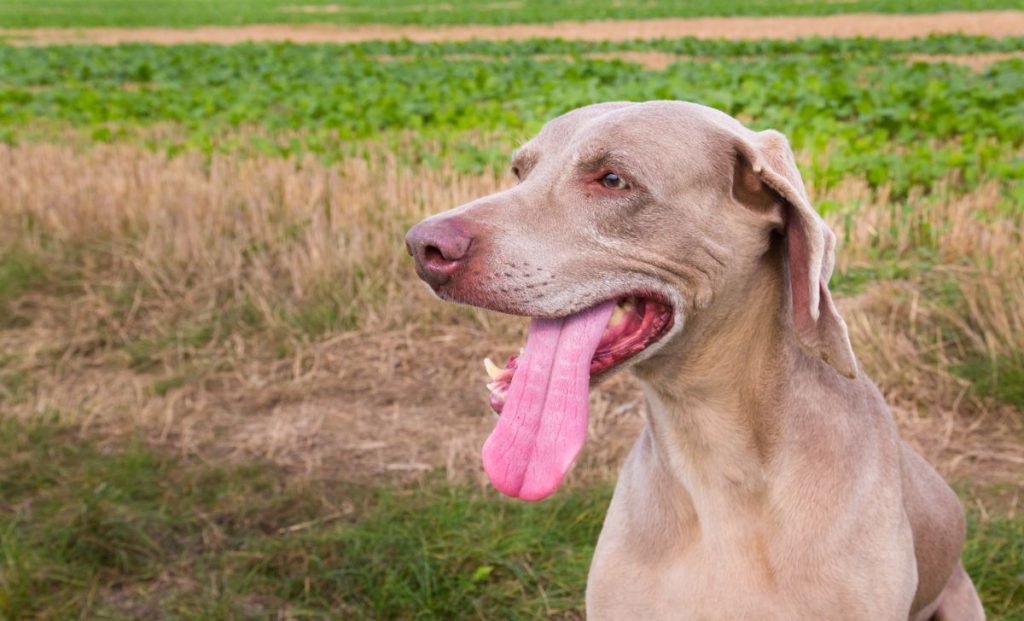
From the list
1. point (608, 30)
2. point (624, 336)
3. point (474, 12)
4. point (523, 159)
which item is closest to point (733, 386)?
point (624, 336)

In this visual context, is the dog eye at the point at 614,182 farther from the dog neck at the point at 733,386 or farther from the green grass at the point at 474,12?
the green grass at the point at 474,12

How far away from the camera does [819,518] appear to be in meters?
2.67

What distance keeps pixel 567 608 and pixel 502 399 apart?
165cm

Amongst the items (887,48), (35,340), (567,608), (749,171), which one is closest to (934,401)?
(567,608)

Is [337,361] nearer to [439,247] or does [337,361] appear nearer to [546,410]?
[546,410]

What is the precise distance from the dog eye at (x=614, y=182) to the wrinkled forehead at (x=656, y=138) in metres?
0.05

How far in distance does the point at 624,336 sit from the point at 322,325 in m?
4.00

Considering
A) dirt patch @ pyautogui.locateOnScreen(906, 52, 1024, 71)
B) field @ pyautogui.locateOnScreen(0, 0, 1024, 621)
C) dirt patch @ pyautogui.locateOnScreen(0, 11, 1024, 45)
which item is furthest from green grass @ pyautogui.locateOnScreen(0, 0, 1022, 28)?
field @ pyautogui.locateOnScreen(0, 0, 1024, 621)

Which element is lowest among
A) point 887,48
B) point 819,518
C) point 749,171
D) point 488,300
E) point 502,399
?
point 887,48

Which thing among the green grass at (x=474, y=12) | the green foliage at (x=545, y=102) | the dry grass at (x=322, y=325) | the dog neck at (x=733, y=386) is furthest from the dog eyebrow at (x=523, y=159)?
the green grass at (x=474, y=12)

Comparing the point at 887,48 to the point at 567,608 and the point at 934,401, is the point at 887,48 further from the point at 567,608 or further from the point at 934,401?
the point at 567,608

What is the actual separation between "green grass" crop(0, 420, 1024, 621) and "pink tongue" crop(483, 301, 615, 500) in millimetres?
1583

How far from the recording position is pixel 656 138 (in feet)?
8.57

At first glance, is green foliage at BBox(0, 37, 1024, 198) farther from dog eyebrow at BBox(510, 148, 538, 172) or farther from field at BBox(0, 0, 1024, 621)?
dog eyebrow at BBox(510, 148, 538, 172)
